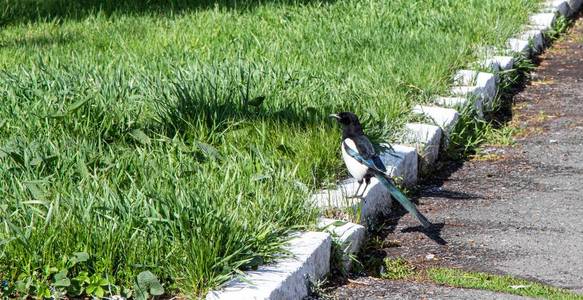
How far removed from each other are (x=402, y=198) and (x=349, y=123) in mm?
517

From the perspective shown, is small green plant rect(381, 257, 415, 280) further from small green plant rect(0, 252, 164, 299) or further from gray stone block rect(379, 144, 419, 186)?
small green plant rect(0, 252, 164, 299)

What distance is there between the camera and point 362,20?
8812 mm

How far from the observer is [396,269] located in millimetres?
4715

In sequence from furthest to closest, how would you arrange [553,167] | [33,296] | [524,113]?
1. [524,113]
2. [553,167]
3. [33,296]

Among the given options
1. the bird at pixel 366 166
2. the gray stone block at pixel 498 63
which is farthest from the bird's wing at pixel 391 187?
the gray stone block at pixel 498 63

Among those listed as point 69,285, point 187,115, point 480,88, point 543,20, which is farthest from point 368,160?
point 543,20

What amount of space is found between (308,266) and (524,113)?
→ 3.75 meters

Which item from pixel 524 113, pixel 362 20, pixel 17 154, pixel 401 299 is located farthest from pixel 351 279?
pixel 362 20

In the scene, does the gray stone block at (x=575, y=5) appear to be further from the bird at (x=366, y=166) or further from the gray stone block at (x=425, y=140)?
the bird at (x=366, y=166)

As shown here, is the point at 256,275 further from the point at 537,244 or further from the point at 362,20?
the point at 362,20

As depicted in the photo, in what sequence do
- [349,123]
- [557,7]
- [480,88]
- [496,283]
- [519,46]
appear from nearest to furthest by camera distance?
[496,283]
[349,123]
[480,88]
[519,46]
[557,7]

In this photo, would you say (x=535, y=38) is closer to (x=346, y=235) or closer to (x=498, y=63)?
(x=498, y=63)

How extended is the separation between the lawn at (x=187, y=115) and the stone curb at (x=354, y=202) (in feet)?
0.27

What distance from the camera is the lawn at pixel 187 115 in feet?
13.1
